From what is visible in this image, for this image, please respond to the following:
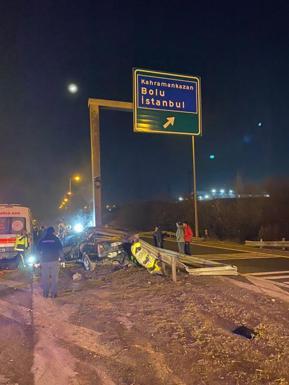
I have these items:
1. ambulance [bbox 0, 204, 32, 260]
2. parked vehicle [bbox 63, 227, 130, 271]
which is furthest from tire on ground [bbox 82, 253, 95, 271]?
ambulance [bbox 0, 204, 32, 260]

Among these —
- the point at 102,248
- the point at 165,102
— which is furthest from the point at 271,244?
the point at 102,248

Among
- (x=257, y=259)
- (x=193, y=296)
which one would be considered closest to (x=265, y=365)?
(x=193, y=296)

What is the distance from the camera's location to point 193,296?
9.41 m

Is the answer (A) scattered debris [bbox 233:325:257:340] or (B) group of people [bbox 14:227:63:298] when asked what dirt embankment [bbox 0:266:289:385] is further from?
(B) group of people [bbox 14:227:63:298]

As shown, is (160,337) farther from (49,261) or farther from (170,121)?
(170,121)

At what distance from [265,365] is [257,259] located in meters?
13.2

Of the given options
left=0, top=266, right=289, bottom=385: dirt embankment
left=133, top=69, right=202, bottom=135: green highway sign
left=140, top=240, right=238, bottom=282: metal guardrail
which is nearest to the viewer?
left=0, top=266, right=289, bottom=385: dirt embankment

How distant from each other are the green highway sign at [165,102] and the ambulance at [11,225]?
583 centimetres

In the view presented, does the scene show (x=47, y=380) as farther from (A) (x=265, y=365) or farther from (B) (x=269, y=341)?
(B) (x=269, y=341)

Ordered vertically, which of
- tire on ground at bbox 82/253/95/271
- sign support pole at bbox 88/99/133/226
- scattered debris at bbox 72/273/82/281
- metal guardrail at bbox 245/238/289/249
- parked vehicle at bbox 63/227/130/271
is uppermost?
sign support pole at bbox 88/99/133/226

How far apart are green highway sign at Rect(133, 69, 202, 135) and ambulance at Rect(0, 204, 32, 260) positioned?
583 cm

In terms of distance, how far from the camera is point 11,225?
63.0 feet

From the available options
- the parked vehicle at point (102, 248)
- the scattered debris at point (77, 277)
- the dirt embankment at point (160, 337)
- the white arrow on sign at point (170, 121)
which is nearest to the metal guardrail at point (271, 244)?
the white arrow on sign at point (170, 121)

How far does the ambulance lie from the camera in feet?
60.8
